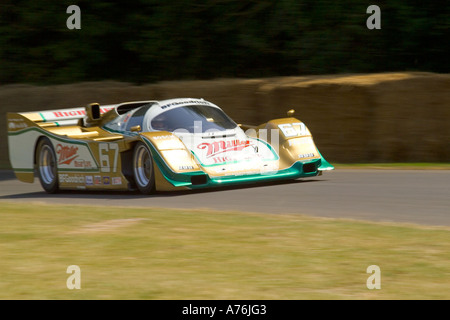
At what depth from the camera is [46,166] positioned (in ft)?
39.2

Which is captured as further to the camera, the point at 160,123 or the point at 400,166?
the point at 400,166

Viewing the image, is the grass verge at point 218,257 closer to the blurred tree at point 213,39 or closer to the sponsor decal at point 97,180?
the sponsor decal at point 97,180

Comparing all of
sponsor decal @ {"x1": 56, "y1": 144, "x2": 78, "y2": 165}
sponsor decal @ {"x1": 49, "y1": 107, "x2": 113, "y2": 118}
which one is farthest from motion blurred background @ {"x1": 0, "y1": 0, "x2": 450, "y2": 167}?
sponsor decal @ {"x1": 56, "y1": 144, "x2": 78, "y2": 165}

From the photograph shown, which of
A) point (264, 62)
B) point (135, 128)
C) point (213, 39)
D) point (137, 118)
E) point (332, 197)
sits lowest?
point (332, 197)

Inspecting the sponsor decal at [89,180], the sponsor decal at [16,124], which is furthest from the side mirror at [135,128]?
the sponsor decal at [16,124]

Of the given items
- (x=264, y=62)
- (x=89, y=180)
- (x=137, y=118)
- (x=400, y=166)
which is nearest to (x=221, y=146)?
(x=137, y=118)

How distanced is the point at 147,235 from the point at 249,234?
2.93 feet

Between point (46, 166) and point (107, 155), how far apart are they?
1666 millimetres

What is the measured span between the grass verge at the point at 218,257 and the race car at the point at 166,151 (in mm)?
1606

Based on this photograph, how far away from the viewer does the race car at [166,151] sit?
999 centimetres

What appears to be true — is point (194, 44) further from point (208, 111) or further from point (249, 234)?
point (249, 234)

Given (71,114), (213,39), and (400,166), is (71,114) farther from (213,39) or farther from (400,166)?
(213,39)

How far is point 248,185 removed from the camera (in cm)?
1086

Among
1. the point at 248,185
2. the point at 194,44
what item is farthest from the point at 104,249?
the point at 194,44
